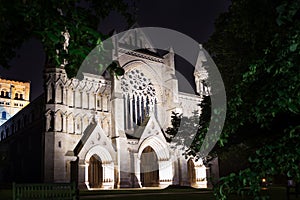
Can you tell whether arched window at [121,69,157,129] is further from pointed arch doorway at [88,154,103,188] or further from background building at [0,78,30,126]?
background building at [0,78,30,126]

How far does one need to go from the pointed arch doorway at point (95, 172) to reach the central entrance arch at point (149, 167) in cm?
560

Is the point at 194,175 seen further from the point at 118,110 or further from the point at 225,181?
the point at 225,181

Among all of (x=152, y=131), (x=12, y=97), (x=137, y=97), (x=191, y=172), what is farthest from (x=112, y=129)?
(x=12, y=97)

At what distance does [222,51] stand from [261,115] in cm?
1181

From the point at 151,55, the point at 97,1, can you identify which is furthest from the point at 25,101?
the point at 97,1

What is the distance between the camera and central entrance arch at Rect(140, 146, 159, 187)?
37406 millimetres

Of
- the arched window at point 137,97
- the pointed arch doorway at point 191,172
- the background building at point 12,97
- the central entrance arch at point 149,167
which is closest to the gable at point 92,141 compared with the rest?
the arched window at point 137,97

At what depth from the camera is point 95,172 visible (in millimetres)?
33625

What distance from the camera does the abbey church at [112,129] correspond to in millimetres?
30938

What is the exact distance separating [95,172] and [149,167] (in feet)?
22.2

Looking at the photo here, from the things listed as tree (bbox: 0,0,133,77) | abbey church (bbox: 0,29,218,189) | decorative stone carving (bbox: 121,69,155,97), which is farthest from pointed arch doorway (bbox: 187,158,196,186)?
tree (bbox: 0,0,133,77)

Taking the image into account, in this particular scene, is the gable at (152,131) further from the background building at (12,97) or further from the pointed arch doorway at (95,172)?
the background building at (12,97)

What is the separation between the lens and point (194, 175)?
133 ft

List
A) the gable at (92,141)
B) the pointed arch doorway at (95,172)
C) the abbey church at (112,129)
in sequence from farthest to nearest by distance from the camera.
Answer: the pointed arch doorway at (95,172)
the abbey church at (112,129)
the gable at (92,141)
